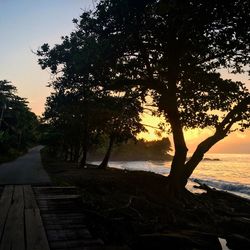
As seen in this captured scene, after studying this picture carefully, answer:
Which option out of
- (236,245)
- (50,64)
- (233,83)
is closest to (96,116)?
(50,64)

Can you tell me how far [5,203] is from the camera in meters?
10.6

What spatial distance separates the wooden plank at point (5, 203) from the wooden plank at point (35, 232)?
56 cm

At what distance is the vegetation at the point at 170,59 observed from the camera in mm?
16562

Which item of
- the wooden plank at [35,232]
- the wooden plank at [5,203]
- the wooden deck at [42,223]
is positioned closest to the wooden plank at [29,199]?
the wooden deck at [42,223]

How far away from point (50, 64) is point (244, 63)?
11.6m

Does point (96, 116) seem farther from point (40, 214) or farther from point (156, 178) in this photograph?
point (40, 214)

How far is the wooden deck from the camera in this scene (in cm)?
692

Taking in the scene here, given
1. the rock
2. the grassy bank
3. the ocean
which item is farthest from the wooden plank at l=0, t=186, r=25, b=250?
the ocean

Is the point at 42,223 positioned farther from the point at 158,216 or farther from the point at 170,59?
the point at 170,59

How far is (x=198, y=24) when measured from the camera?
15.2m

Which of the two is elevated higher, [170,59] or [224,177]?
[170,59]

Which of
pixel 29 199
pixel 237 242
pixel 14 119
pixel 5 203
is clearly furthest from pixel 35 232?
pixel 14 119

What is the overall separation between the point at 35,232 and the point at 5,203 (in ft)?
11.6

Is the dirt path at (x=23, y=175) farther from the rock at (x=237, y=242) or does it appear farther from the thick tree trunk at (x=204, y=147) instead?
the rock at (x=237, y=242)
